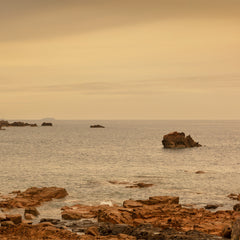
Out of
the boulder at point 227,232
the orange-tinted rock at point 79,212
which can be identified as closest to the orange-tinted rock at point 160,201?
the orange-tinted rock at point 79,212

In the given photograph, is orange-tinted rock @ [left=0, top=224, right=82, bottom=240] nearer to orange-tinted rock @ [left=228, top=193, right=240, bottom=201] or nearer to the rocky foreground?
the rocky foreground

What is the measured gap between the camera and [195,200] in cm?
5309

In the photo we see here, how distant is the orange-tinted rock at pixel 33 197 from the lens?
46.7m

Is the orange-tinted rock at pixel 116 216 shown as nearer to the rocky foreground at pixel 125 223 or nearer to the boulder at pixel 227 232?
the rocky foreground at pixel 125 223

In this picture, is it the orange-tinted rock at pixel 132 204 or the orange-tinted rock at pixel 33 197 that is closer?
the orange-tinted rock at pixel 132 204

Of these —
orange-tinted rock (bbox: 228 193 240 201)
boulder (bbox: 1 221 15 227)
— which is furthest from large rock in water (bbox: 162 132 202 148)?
boulder (bbox: 1 221 15 227)

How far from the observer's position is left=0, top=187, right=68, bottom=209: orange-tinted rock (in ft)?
153

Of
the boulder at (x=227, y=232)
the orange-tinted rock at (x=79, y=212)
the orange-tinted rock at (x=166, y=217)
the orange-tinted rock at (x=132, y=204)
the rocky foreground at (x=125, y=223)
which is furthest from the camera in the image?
the orange-tinted rock at (x=132, y=204)

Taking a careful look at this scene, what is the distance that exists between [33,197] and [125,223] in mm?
19627

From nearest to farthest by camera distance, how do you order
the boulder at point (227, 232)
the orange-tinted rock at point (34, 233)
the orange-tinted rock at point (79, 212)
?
1. the orange-tinted rock at point (34, 233)
2. the boulder at point (227, 232)
3. the orange-tinted rock at point (79, 212)

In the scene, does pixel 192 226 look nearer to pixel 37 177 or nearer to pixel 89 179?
pixel 89 179

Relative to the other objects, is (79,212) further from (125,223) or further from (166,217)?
(166,217)

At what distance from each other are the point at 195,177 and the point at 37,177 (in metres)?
30.6

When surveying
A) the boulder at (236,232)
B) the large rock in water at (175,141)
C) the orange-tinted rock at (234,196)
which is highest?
the large rock in water at (175,141)
